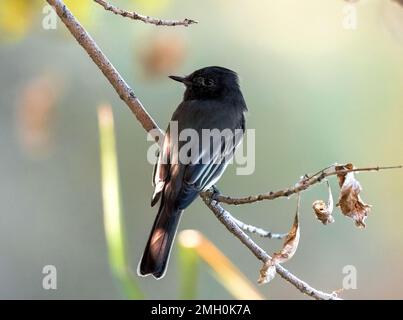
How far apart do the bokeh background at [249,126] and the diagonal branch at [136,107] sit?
5.26ft

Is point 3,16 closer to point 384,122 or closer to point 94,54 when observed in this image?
point 94,54

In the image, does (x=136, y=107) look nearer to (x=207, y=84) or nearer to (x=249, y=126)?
(x=207, y=84)

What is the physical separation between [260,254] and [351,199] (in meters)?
0.34

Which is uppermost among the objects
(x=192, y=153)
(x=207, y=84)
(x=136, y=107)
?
(x=207, y=84)

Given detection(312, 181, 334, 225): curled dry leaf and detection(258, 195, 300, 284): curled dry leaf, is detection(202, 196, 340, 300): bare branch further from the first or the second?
detection(312, 181, 334, 225): curled dry leaf

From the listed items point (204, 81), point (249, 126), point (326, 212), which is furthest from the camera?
point (249, 126)

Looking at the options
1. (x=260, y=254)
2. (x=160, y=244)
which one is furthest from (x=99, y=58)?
(x=260, y=254)

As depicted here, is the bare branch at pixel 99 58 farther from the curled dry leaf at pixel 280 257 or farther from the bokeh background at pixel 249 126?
the bokeh background at pixel 249 126

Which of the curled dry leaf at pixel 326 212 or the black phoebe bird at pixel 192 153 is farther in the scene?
the black phoebe bird at pixel 192 153

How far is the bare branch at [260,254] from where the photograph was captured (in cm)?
221

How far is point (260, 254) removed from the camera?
2.26m

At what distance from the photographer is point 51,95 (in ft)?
14.8

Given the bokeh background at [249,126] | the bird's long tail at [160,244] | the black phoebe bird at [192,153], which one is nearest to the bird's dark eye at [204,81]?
the black phoebe bird at [192,153]
